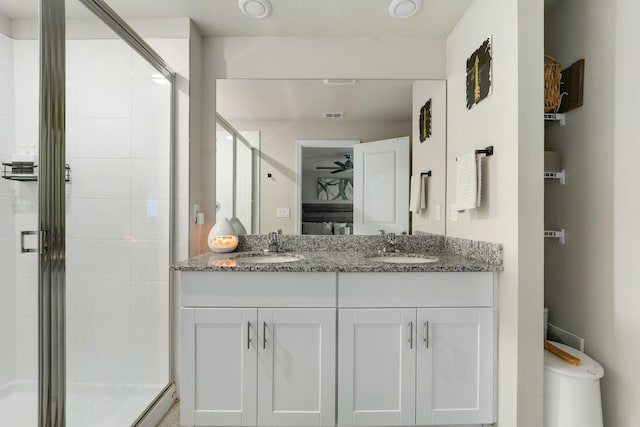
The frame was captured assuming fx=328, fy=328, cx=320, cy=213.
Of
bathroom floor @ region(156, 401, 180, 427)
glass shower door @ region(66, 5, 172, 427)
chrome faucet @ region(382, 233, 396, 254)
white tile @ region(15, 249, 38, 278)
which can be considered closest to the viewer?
white tile @ region(15, 249, 38, 278)

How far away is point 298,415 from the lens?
1.63m

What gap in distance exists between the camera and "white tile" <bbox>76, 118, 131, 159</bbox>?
5.24 ft

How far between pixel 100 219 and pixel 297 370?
50.3 inches

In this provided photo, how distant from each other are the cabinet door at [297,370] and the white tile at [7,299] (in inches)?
42.5

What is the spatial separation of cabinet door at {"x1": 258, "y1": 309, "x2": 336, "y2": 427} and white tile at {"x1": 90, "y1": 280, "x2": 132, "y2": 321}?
2.77 ft

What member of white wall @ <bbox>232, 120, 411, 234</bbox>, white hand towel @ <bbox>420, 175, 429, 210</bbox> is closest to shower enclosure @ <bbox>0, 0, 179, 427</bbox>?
white wall @ <bbox>232, 120, 411, 234</bbox>

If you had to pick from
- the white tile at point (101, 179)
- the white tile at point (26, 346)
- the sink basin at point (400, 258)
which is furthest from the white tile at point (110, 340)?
the sink basin at point (400, 258)

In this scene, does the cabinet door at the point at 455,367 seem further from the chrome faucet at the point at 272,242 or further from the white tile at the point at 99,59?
the white tile at the point at 99,59

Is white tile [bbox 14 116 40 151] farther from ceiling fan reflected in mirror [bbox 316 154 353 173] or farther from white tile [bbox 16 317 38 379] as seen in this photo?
ceiling fan reflected in mirror [bbox 316 154 353 173]

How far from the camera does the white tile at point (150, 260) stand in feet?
6.29

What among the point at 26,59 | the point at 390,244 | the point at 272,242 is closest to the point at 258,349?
the point at 272,242

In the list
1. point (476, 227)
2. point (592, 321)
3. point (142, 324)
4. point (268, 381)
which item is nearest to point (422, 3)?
point (476, 227)

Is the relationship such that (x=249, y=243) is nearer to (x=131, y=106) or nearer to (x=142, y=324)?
(x=142, y=324)

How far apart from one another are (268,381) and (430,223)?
1.40 metres
